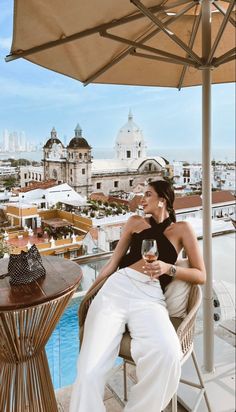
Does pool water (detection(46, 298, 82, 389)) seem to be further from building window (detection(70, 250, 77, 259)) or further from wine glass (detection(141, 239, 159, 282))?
wine glass (detection(141, 239, 159, 282))

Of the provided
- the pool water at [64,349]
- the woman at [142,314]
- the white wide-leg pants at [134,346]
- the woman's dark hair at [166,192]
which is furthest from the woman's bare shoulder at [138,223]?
the pool water at [64,349]

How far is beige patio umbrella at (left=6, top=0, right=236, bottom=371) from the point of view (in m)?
1.86

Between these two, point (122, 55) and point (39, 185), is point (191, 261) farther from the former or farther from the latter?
point (39, 185)

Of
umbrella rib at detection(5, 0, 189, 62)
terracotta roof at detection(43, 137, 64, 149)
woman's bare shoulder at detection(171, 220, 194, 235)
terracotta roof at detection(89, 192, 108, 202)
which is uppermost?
umbrella rib at detection(5, 0, 189, 62)

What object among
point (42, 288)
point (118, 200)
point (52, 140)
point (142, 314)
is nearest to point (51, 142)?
point (52, 140)

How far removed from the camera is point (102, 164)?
3.49m

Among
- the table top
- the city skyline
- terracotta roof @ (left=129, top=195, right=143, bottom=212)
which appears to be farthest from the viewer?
terracotta roof @ (left=129, top=195, right=143, bottom=212)

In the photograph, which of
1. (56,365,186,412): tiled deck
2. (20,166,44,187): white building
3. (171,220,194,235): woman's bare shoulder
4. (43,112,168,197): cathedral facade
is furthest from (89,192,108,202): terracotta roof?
A: (56,365,186,412): tiled deck

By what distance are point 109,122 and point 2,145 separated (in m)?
1.15

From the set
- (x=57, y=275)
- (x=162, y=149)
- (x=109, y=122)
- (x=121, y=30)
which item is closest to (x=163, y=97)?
(x=162, y=149)

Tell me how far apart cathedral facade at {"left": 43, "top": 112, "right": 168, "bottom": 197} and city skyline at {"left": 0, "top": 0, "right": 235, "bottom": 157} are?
3.3 inches

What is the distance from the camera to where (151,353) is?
1.72 metres

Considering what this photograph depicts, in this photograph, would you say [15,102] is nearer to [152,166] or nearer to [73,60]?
[73,60]

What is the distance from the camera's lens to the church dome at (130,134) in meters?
3.65
